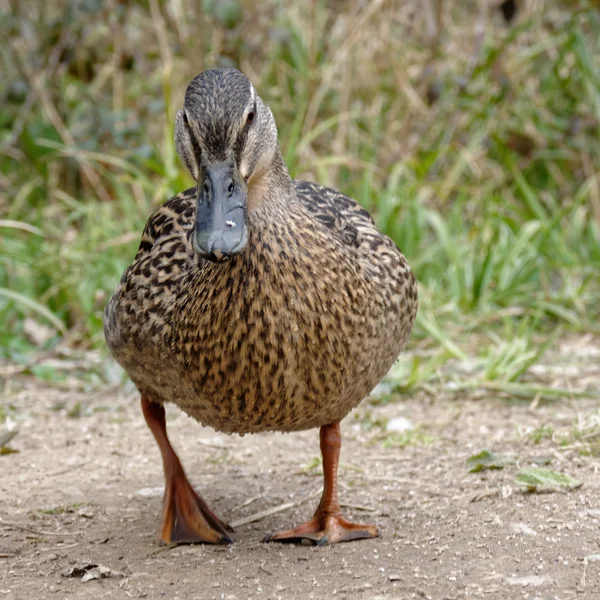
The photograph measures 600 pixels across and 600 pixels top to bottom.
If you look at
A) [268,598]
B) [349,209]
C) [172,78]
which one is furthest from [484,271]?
[268,598]

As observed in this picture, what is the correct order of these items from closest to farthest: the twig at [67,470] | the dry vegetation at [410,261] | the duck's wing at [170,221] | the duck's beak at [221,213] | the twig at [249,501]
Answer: the duck's beak at [221,213] → the dry vegetation at [410,261] → the duck's wing at [170,221] → the twig at [249,501] → the twig at [67,470]

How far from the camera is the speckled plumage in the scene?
298cm

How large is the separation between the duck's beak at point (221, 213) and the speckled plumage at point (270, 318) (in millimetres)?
101

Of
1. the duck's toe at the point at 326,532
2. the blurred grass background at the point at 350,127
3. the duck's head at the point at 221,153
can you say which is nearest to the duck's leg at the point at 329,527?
the duck's toe at the point at 326,532

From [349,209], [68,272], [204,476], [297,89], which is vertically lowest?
→ [204,476]

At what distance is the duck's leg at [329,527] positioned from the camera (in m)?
3.45

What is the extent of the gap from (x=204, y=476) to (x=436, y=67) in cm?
429

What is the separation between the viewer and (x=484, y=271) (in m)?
5.82

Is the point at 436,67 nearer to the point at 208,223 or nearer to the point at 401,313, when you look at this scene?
the point at 401,313

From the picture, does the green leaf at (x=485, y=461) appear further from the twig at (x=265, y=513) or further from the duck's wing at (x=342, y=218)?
the duck's wing at (x=342, y=218)

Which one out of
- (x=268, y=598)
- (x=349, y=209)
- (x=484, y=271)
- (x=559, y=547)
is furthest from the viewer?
(x=484, y=271)

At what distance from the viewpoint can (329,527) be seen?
3.48m

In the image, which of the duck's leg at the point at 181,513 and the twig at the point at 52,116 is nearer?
the duck's leg at the point at 181,513

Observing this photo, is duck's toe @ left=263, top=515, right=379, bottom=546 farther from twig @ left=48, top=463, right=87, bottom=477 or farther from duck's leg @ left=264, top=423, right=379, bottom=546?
twig @ left=48, top=463, right=87, bottom=477
